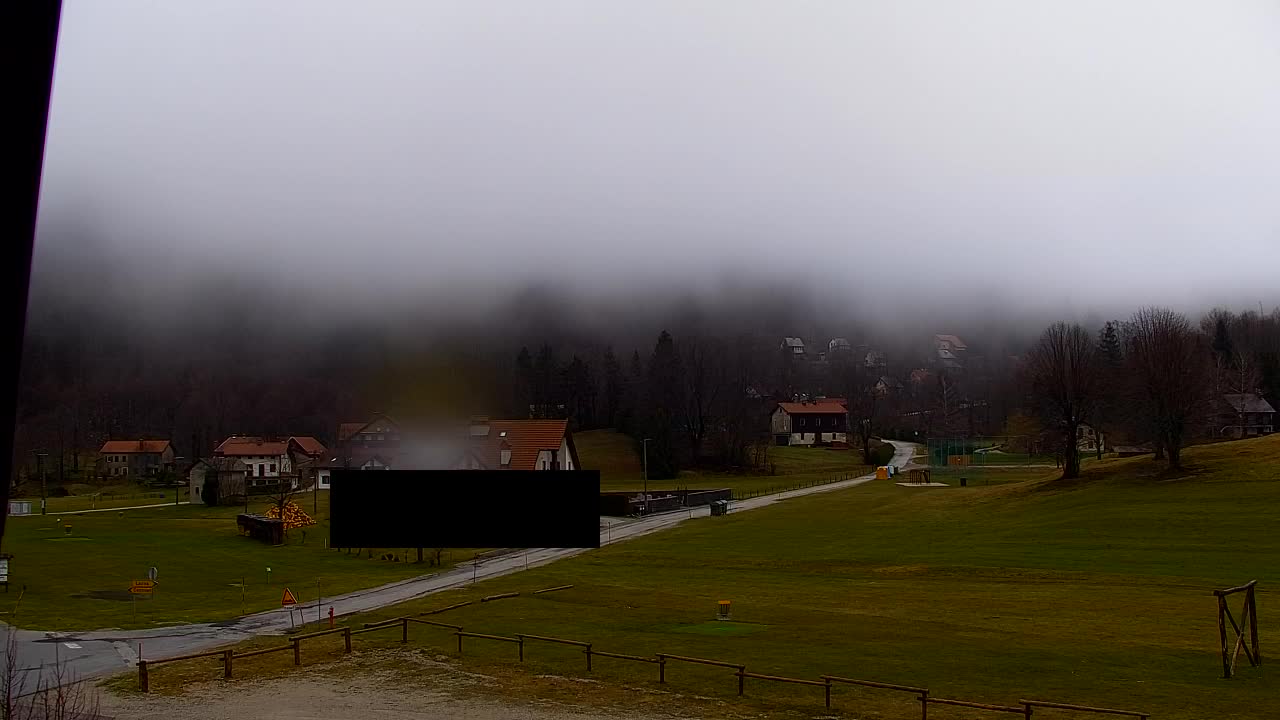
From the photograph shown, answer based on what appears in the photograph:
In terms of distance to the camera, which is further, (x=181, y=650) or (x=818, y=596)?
(x=818, y=596)

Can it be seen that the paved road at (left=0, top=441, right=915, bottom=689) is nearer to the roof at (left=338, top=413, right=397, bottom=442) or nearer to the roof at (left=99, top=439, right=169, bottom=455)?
the roof at (left=99, top=439, right=169, bottom=455)

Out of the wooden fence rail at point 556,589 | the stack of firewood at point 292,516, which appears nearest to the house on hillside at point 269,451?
the wooden fence rail at point 556,589

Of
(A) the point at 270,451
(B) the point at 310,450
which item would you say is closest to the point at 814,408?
(A) the point at 270,451

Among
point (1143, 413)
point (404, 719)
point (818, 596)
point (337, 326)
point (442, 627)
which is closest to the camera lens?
point (337, 326)

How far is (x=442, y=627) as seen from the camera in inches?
1454

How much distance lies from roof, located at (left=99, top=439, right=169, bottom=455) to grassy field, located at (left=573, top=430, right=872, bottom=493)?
19.0 metres

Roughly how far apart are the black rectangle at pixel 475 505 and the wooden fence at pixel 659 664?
13725mm

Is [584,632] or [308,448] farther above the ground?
[308,448]

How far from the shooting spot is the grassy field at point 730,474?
24891 millimetres

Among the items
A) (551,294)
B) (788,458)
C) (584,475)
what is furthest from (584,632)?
(788,458)

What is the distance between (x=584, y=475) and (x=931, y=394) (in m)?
173

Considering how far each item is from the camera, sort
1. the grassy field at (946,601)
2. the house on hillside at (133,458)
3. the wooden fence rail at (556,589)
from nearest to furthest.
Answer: the grassy field at (946,601)
the house on hillside at (133,458)
the wooden fence rail at (556,589)

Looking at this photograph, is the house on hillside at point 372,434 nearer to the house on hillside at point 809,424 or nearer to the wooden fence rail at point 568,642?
the wooden fence rail at point 568,642

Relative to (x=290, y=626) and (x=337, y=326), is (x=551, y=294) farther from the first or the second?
(x=290, y=626)
